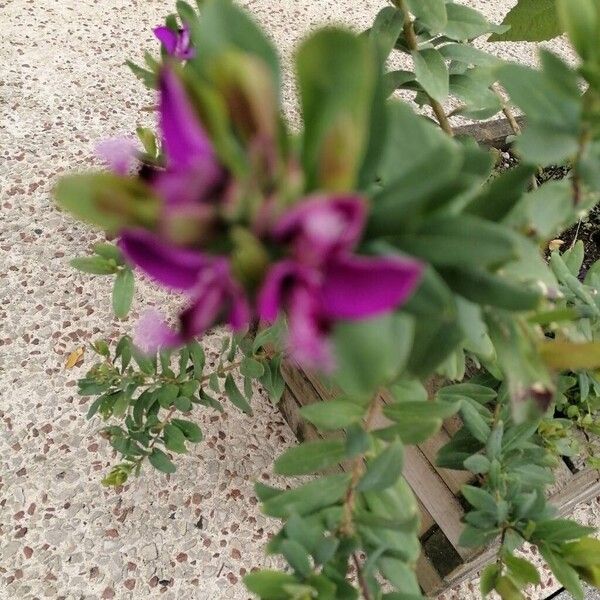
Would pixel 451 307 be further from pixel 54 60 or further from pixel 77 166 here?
pixel 54 60

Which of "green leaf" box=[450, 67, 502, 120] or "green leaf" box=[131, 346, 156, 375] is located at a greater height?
"green leaf" box=[450, 67, 502, 120]

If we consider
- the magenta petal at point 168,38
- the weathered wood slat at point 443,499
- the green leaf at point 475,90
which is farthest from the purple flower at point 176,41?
the weathered wood slat at point 443,499

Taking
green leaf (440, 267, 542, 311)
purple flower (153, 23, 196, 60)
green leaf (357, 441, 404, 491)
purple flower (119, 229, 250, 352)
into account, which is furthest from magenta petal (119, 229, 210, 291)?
purple flower (153, 23, 196, 60)

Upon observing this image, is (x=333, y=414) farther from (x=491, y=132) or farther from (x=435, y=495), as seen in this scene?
(x=491, y=132)

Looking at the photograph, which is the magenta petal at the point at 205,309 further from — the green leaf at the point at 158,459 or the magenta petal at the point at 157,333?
the green leaf at the point at 158,459

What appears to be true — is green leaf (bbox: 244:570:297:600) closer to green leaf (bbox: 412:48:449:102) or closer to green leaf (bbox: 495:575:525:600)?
green leaf (bbox: 495:575:525:600)

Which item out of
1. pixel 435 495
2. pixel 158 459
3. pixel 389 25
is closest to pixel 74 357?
pixel 158 459
